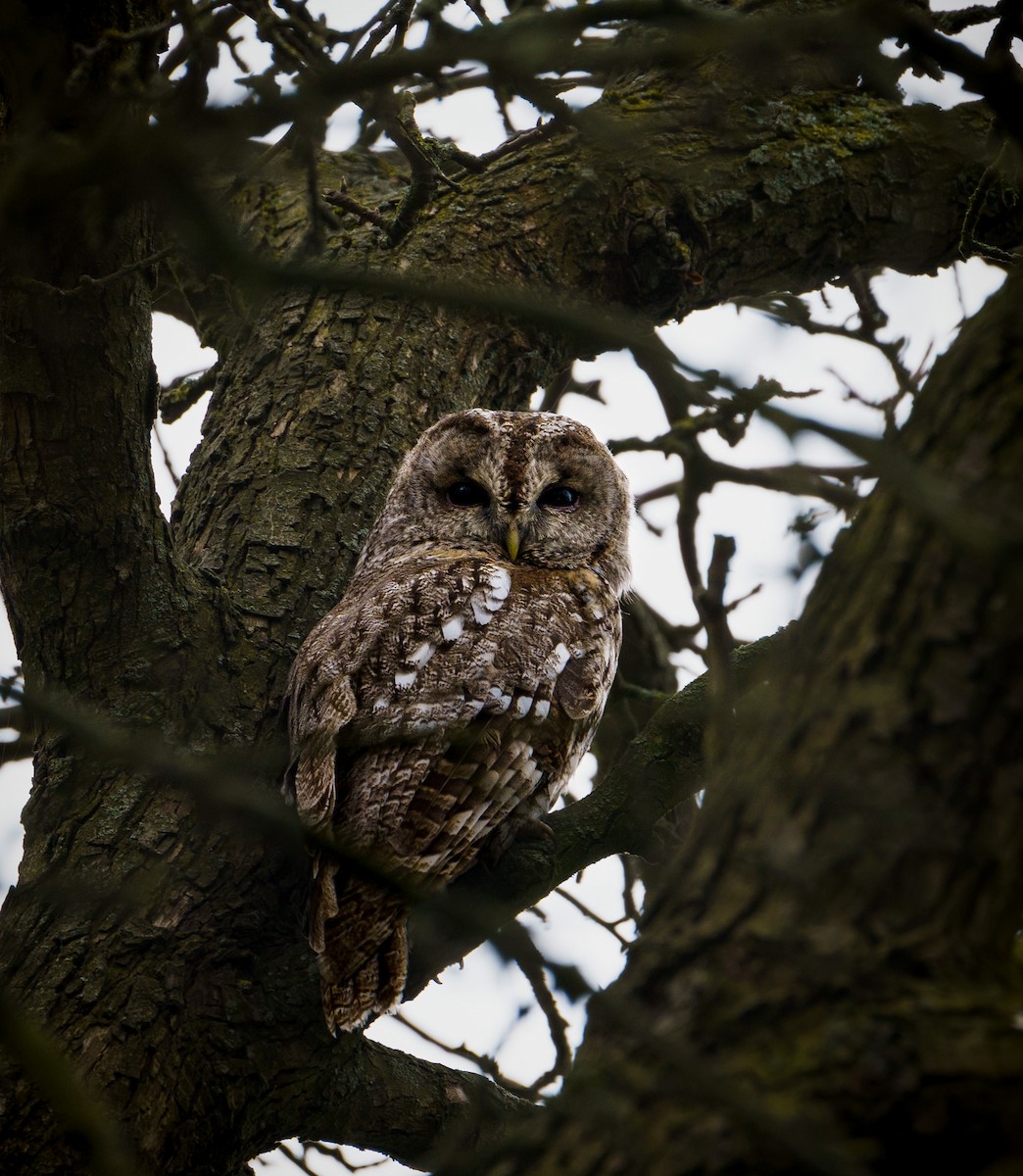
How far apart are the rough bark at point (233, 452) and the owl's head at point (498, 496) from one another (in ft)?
0.49

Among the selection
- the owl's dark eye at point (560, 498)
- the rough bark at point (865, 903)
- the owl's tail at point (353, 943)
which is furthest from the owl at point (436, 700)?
the rough bark at point (865, 903)

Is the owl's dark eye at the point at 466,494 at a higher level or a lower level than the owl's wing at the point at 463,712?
higher

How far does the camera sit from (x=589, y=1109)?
112 centimetres

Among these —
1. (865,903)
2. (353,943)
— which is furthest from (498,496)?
(865,903)

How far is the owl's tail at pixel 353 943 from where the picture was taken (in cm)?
237

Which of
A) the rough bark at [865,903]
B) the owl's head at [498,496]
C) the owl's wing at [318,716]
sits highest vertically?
the owl's head at [498,496]

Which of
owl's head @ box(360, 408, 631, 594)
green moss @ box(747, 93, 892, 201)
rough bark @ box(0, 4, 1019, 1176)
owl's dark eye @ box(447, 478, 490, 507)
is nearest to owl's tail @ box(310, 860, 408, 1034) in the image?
rough bark @ box(0, 4, 1019, 1176)

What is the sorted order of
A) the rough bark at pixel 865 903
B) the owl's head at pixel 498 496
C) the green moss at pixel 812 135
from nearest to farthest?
the rough bark at pixel 865 903
the owl's head at pixel 498 496
the green moss at pixel 812 135

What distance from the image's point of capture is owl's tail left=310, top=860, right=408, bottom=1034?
2.37 metres

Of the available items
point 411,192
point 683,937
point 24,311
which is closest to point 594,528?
point 411,192

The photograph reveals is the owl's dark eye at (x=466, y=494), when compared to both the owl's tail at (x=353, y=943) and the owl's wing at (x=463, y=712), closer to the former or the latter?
the owl's wing at (x=463, y=712)

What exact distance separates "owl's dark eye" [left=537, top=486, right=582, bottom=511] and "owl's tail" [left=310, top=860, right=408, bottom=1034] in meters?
1.71

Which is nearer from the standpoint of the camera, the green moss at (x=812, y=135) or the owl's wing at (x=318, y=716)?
the owl's wing at (x=318, y=716)

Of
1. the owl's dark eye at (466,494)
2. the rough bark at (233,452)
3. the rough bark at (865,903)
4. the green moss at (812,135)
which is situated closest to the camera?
the rough bark at (865,903)
